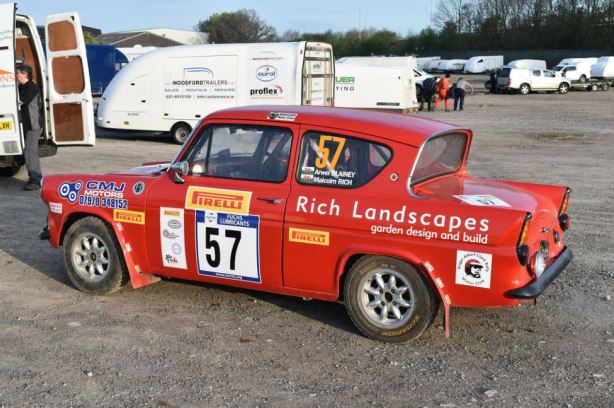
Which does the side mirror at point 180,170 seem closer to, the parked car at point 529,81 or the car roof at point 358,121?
the car roof at point 358,121

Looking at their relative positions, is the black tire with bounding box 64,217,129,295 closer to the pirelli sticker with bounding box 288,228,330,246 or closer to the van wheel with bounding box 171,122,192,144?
the pirelli sticker with bounding box 288,228,330,246

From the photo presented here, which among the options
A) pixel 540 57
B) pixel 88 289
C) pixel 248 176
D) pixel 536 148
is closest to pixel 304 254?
pixel 248 176

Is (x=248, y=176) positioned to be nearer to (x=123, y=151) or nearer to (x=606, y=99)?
(x=123, y=151)

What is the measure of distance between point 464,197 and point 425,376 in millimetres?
1332

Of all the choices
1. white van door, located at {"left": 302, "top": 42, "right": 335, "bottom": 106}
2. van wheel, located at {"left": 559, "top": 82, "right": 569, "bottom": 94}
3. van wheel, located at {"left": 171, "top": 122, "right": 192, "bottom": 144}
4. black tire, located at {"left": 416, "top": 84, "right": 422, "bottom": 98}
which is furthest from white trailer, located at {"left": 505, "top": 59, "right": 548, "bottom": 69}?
van wheel, located at {"left": 171, "top": 122, "right": 192, "bottom": 144}

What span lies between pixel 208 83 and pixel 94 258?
1184cm

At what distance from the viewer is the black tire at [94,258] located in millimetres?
6176

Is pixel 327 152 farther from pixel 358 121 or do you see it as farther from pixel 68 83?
pixel 68 83

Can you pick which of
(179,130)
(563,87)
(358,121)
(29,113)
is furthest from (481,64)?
(358,121)

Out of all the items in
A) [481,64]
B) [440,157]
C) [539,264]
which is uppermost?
[481,64]

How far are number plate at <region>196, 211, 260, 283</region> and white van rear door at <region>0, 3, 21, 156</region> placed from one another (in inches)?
248

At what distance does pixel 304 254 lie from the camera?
17.5 feet

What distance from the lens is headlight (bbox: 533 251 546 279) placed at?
4.94 meters

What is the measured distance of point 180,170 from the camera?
5.75 metres
